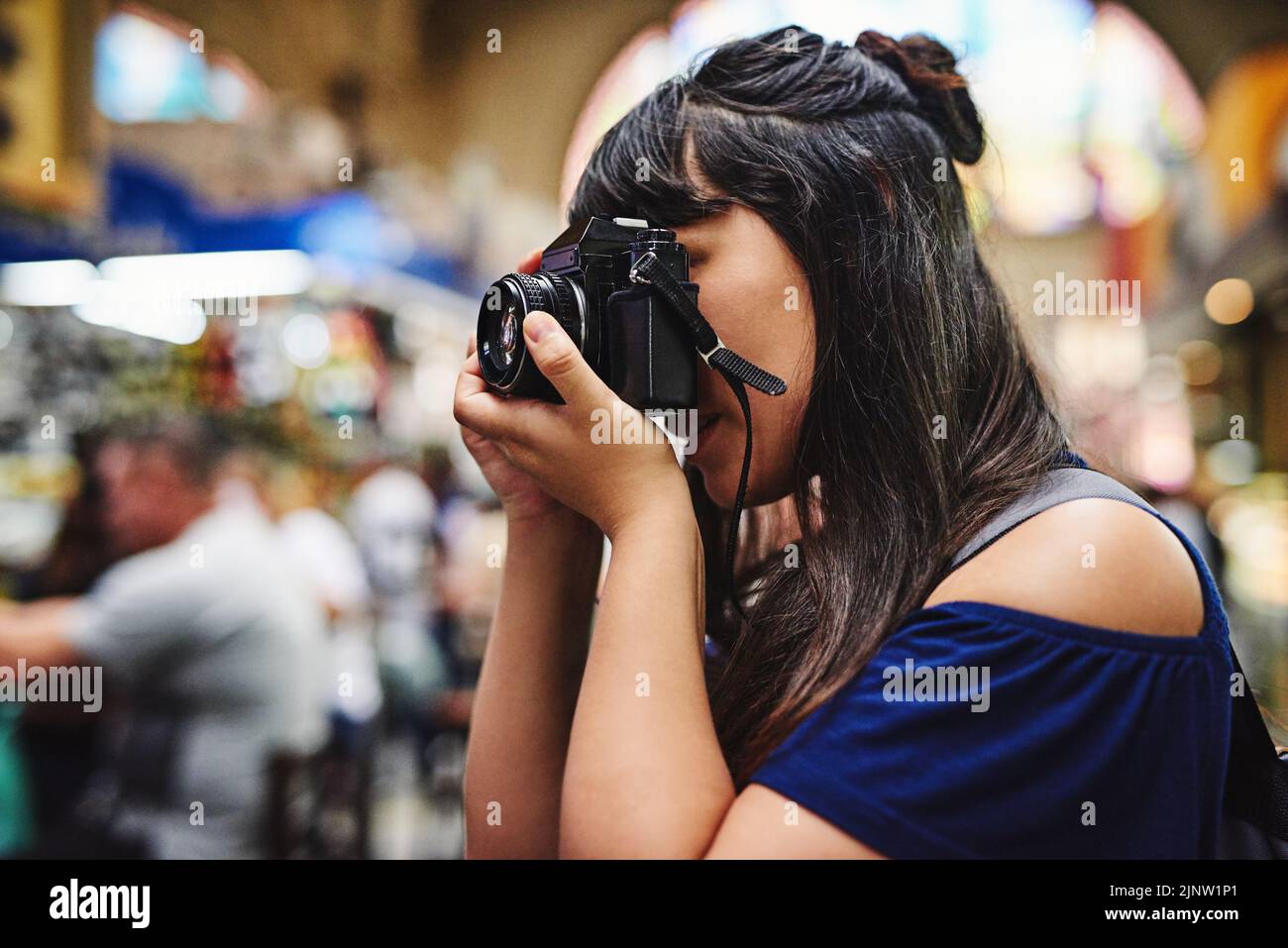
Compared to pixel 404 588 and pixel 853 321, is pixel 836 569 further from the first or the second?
pixel 404 588

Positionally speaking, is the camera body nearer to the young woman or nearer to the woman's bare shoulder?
the young woman

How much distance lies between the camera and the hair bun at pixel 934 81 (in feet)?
3.38

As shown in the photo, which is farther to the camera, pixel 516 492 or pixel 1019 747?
pixel 516 492

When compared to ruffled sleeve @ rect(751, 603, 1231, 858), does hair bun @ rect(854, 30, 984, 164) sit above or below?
above

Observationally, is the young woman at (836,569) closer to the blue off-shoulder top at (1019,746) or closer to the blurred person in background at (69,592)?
the blue off-shoulder top at (1019,746)

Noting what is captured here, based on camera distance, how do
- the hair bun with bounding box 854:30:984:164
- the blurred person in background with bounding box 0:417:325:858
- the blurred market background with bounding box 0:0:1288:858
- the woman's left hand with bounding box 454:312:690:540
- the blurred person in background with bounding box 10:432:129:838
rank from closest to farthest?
the woman's left hand with bounding box 454:312:690:540, the hair bun with bounding box 854:30:984:164, the blurred person in background with bounding box 0:417:325:858, the blurred person in background with bounding box 10:432:129:838, the blurred market background with bounding box 0:0:1288:858

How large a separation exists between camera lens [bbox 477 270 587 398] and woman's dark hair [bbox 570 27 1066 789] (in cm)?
12

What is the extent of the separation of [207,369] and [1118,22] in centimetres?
750

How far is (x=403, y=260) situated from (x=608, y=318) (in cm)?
492

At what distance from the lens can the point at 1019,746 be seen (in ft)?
2.31

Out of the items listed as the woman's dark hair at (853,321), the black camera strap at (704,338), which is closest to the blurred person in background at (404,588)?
the woman's dark hair at (853,321)

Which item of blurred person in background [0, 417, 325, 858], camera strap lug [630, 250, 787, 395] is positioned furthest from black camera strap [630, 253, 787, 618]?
blurred person in background [0, 417, 325, 858]

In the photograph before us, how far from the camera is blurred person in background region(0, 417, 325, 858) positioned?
86.2 inches

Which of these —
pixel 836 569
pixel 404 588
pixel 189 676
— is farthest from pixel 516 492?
pixel 404 588
